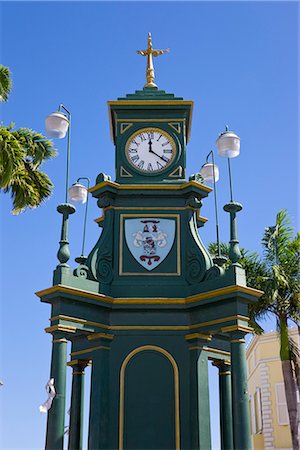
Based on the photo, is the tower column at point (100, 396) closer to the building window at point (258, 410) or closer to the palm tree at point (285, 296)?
the palm tree at point (285, 296)

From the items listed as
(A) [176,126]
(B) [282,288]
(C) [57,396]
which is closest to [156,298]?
(C) [57,396]

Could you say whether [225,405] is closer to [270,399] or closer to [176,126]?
[176,126]

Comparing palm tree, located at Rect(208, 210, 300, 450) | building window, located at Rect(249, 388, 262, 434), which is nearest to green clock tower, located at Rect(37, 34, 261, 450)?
palm tree, located at Rect(208, 210, 300, 450)

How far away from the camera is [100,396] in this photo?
1580 centimetres

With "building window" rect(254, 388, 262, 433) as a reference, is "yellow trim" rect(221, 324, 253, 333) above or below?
below

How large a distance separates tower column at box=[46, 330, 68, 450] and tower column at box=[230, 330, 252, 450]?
359 centimetres

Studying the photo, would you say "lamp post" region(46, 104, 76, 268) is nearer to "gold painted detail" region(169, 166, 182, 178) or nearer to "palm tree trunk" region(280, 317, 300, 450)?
"gold painted detail" region(169, 166, 182, 178)

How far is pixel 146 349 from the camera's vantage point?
16391 mm

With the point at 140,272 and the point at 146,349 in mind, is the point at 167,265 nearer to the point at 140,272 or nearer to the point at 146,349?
the point at 140,272

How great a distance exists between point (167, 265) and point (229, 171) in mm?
2730

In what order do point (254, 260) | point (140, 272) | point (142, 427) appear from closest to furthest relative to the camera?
point (142, 427) → point (140, 272) → point (254, 260)

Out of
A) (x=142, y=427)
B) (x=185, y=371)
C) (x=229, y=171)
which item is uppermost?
(x=229, y=171)

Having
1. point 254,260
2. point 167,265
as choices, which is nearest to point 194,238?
point 167,265

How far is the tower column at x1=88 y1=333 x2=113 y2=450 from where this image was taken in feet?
51.0
